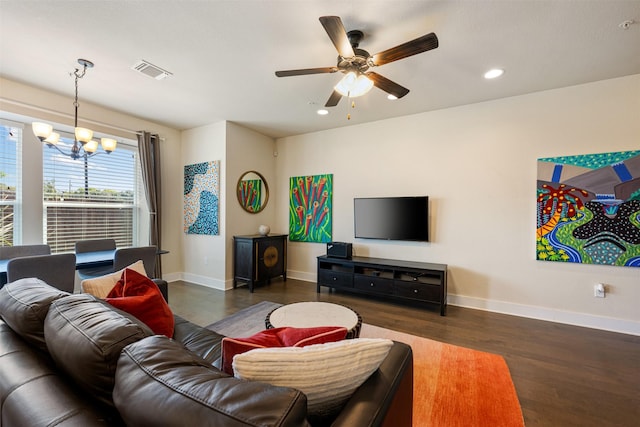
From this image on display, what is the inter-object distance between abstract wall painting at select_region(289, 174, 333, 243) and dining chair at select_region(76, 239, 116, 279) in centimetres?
266

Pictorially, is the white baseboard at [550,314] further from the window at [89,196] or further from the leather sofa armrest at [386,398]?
the window at [89,196]

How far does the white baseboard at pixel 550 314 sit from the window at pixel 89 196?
196 inches

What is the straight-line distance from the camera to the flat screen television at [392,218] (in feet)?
12.0

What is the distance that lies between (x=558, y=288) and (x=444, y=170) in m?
1.84

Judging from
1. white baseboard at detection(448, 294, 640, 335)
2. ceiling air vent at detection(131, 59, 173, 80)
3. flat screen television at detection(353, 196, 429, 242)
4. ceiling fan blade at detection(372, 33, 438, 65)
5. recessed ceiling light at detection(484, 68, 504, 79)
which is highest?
ceiling air vent at detection(131, 59, 173, 80)

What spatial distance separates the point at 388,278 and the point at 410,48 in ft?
8.64

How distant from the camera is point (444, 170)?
3609 millimetres

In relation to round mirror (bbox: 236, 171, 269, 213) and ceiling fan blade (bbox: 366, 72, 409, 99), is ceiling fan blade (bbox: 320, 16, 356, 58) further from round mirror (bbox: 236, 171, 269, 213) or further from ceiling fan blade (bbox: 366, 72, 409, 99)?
round mirror (bbox: 236, 171, 269, 213)

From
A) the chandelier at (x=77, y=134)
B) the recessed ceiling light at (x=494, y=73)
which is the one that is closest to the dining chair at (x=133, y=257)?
the chandelier at (x=77, y=134)

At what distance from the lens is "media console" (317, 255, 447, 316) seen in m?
3.23

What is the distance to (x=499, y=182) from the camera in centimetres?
328

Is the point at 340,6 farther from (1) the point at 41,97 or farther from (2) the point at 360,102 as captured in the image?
(1) the point at 41,97

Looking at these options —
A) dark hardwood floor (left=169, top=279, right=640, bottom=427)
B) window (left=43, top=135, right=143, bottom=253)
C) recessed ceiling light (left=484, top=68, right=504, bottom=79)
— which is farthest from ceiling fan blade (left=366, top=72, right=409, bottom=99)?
window (left=43, top=135, right=143, bottom=253)

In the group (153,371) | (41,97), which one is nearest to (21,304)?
(153,371)
